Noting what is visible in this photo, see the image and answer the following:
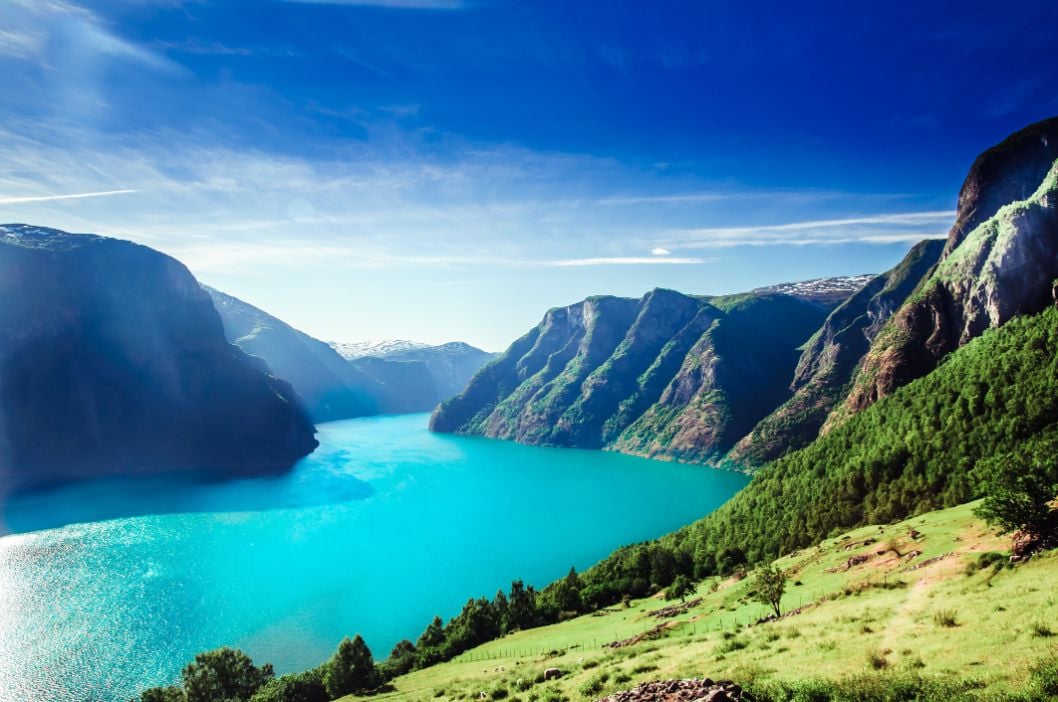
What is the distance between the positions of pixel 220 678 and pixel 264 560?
66.6m

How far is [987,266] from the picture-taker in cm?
11631

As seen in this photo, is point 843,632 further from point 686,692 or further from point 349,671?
point 349,671

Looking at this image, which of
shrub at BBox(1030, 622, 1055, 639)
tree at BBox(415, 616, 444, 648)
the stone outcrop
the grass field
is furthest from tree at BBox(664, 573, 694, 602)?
shrub at BBox(1030, 622, 1055, 639)

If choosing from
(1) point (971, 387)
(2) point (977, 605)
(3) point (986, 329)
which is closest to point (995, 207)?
(3) point (986, 329)

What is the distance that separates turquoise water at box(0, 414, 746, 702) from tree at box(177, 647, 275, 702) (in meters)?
14.7

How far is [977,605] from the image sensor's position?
26797mm

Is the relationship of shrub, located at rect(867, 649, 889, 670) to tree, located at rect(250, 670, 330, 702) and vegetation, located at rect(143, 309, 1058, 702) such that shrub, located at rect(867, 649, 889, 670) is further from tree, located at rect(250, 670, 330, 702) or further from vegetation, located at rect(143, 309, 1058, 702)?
tree, located at rect(250, 670, 330, 702)

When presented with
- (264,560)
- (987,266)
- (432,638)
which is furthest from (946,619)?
(264,560)

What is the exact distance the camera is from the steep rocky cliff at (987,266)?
107 m

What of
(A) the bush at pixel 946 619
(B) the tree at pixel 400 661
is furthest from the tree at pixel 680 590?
(A) the bush at pixel 946 619

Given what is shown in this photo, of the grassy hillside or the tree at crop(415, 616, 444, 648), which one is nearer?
the tree at crop(415, 616, 444, 648)

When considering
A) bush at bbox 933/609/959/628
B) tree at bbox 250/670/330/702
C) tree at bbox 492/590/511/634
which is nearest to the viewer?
bush at bbox 933/609/959/628

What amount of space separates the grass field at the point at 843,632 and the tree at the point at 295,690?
350 inches

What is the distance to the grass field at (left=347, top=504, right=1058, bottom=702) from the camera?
71.9 feet
